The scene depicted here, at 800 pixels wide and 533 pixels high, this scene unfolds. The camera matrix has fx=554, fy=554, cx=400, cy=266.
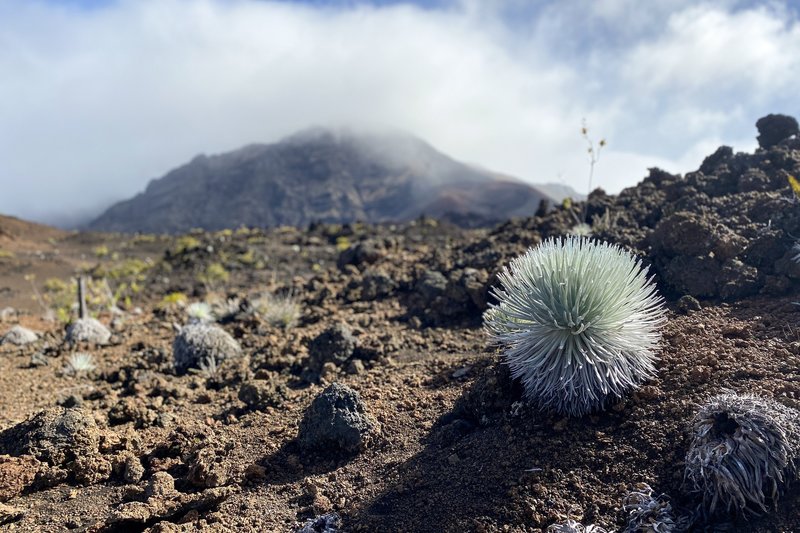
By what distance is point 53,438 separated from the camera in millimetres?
3238

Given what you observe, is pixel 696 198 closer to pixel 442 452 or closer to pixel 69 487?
pixel 442 452

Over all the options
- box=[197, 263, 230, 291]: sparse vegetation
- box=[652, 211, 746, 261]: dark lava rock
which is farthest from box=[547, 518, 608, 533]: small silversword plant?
box=[197, 263, 230, 291]: sparse vegetation

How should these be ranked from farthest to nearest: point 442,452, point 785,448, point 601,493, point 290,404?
point 290,404 → point 442,452 → point 601,493 → point 785,448

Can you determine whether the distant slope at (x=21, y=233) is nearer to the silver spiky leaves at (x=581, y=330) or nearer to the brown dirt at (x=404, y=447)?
the brown dirt at (x=404, y=447)

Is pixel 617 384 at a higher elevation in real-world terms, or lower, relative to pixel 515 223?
lower

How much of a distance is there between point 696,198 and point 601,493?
3.91 metres

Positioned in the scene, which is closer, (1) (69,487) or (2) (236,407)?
(1) (69,487)

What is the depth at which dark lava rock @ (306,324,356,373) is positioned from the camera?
14.8 feet

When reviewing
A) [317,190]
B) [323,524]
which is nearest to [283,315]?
[323,524]

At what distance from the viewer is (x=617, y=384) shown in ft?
9.12

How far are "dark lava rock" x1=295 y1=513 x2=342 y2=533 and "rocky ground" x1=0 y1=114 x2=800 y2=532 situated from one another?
0.04 ft

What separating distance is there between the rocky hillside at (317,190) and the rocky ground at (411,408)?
56.1 metres

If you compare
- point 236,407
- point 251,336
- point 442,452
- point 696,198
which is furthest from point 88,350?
point 696,198

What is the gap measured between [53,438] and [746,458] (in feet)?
11.6
